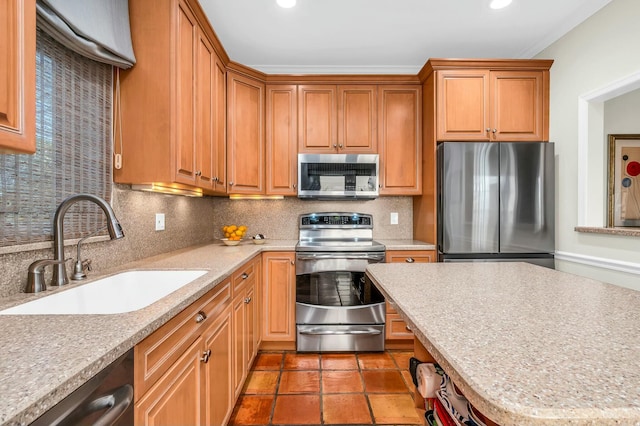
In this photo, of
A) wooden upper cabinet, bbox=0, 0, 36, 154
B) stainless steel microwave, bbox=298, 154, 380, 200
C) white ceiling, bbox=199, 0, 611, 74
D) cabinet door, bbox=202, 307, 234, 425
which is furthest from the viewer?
stainless steel microwave, bbox=298, 154, 380, 200

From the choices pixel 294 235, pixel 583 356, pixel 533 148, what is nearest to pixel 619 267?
pixel 533 148

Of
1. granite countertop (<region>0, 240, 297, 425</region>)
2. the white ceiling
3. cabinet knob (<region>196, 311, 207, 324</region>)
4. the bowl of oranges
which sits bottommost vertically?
cabinet knob (<region>196, 311, 207, 324</region>)

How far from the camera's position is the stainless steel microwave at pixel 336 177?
293 centimetres

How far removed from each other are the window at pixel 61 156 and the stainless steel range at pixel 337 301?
1.53m

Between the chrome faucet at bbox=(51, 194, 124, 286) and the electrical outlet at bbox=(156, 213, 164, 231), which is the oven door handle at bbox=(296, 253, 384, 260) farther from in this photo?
the chrome faucet at bbox=(51, 194, 124, 286)

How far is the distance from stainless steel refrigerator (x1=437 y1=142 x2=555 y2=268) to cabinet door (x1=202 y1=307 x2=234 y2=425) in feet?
6.05

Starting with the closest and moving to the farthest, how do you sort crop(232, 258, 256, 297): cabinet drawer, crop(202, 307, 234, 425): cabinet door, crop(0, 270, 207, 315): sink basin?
1. crop(0, 270, 207, 315): sink basin
2. crop(202, 307, 234, 425): cabinet door
3. crop(232, 258, 256, 297): cabinet drawer

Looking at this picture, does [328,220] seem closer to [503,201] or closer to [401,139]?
[401,139]

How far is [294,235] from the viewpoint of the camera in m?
3.25

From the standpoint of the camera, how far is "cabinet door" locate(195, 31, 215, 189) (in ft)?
6.65

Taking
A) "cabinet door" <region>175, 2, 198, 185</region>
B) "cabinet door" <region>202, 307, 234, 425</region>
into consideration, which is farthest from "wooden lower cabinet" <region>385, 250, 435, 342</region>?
"cabinet door" <region>175, 2, 198, 185</region>

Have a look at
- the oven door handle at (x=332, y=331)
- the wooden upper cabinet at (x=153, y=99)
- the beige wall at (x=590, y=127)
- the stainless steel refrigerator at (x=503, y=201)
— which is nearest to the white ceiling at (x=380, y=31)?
the beige wall at (x=590, y=127)

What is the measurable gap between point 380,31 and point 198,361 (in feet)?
8.59

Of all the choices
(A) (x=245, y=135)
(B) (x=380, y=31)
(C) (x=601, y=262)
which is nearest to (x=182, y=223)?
(A) (x=245, y=135)
